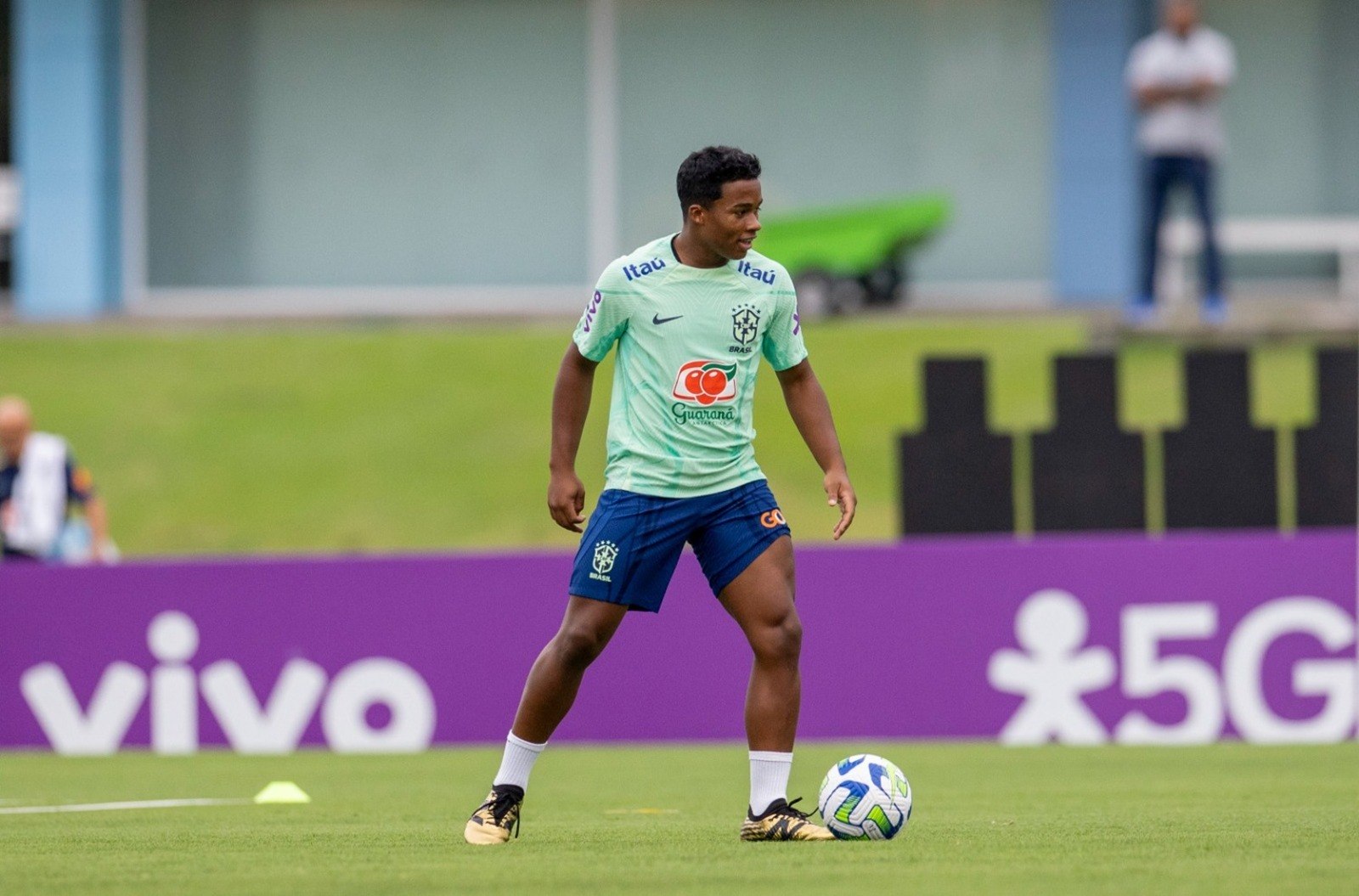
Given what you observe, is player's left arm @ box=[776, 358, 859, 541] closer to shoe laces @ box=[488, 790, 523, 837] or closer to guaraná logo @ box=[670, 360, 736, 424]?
guaraná logo @ box=[670, 360, 736, 424]

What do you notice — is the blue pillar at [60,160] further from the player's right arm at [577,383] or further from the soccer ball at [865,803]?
the soccer ball at [865,803]

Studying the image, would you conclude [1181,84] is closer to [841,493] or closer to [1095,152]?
[1095,152]

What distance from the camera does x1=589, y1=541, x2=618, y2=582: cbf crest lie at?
6.46m

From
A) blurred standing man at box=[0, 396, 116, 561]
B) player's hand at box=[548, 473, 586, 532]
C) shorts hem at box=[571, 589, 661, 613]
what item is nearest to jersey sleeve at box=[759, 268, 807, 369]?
player's hand at box=[548, 473, 586, 532]

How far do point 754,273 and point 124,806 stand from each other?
3.49m

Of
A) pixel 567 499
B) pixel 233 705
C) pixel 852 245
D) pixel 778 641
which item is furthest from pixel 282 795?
pixel 852 245

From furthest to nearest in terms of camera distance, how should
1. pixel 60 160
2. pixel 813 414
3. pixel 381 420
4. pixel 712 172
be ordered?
1. pixel 60 160
2. pixel 381 420
3. pixel 813 414
4. pixel 712 172

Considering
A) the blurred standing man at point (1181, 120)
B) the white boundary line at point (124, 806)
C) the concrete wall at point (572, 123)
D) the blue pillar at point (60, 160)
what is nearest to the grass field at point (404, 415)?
the blurred standing man at point (1181, 120)

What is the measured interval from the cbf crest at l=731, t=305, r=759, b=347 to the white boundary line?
316 cm

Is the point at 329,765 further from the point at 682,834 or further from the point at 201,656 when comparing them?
the point at 682,834

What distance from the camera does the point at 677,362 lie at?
6484 mm

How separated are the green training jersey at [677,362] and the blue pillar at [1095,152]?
49.6 ft

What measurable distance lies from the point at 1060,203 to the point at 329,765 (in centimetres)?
1228

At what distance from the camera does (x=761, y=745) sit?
6.52 meters
